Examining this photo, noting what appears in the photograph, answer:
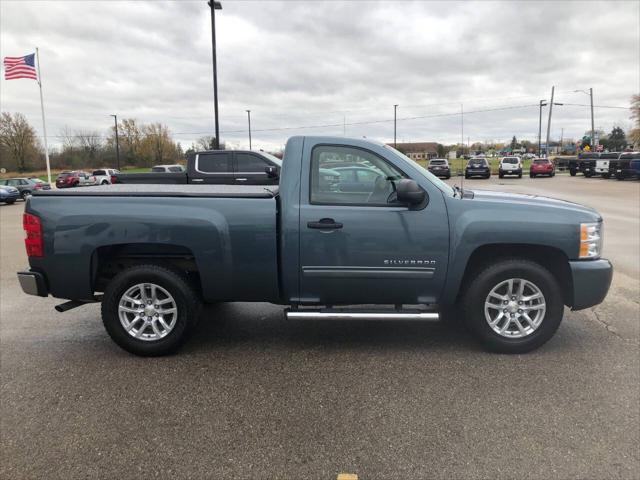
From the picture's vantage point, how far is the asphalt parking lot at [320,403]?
262 cm

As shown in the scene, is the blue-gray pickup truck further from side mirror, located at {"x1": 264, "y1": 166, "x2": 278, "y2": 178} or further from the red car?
the red car

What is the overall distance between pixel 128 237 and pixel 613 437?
372 centimetres

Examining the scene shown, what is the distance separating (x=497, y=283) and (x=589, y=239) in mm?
846

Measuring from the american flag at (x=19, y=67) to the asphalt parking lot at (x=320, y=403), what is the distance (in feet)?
84.4

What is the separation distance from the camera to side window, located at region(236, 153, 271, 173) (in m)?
11.4

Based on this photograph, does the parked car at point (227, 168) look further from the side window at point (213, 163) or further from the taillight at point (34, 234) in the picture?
the taillight at point (34, 234)

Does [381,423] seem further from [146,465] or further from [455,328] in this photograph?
[455,328]

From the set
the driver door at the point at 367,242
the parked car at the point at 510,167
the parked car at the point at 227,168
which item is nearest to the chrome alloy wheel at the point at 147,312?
the driver door at the point at 367,242

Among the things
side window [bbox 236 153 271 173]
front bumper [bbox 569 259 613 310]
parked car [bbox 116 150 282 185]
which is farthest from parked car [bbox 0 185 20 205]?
front bumper [bbox 569 259 613 310]

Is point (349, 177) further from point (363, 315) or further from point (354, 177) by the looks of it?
point (363, 315)

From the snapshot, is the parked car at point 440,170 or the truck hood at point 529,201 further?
the parked car at point 440,170

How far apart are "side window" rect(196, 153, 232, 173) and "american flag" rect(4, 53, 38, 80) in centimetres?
2000

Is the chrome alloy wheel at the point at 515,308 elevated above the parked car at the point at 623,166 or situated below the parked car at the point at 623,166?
below

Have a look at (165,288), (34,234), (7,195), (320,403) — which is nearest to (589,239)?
(320,403)
